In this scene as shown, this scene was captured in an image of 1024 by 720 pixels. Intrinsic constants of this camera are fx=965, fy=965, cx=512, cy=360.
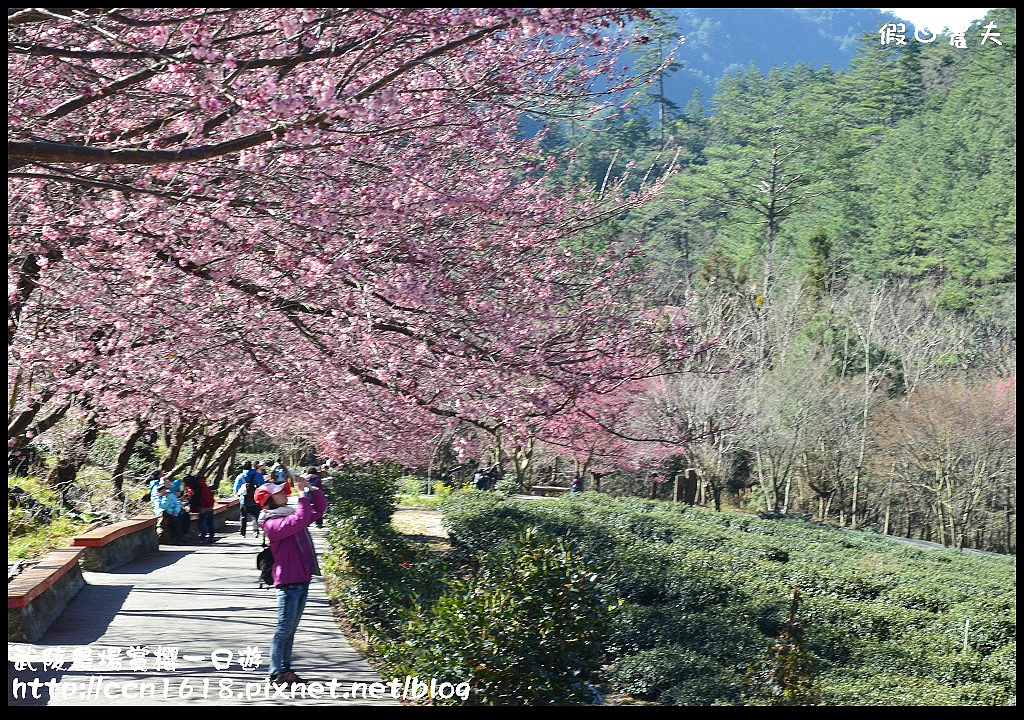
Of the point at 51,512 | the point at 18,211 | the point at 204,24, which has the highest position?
the point at 204,24

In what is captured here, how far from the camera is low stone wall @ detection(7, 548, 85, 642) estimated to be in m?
7.80

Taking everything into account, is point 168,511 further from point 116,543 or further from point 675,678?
point 675,678

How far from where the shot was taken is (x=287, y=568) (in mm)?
7156

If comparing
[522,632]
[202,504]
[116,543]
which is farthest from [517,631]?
[202,504]

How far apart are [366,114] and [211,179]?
1.70 metres

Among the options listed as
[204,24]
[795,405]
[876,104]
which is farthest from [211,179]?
[876,104]

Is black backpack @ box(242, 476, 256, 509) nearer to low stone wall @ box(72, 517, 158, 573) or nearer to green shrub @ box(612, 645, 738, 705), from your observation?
low stone wall @ box(72, 517, 158, 573)

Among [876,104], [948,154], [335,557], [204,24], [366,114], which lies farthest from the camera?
[876,104]

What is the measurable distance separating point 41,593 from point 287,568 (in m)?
2.95

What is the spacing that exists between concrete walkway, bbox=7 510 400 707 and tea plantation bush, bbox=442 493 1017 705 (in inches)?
81.5

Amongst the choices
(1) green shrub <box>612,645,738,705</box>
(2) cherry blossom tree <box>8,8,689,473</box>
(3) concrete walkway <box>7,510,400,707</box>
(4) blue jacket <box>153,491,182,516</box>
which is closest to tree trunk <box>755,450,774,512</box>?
(4) blue jacket <box>153,491,182,516</box>

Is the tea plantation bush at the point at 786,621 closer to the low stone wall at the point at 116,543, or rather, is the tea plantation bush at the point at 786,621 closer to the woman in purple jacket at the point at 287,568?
the woman in purple jacket at the point at 287,568

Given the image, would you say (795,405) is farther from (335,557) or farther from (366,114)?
(366,114)

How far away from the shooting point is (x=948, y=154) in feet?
160
